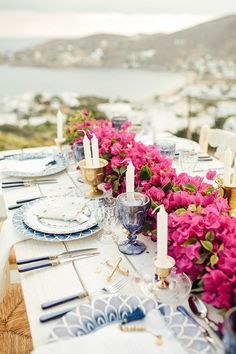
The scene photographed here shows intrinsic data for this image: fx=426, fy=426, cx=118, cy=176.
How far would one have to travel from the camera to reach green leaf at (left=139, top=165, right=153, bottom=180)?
1.34 m

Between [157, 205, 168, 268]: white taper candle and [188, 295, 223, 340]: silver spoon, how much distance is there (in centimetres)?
10

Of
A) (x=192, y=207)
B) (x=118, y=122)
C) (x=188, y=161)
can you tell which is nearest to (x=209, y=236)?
(x=192, y=207)

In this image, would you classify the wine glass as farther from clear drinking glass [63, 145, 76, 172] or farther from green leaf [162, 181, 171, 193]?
green leaf [162, 181, 171, 193]

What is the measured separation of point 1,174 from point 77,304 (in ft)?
3.22

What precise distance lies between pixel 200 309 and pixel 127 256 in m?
0.29

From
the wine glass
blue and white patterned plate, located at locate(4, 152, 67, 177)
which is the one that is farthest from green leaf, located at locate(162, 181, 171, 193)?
blue and white patterned plate, located at locate(4, 152, 67, 177)

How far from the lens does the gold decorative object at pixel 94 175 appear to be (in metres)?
1.52

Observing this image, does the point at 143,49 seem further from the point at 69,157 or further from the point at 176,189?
the point at 176,189

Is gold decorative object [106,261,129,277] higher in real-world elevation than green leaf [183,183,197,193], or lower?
lower

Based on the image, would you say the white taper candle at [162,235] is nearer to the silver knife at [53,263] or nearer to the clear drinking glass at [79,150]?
the silver knife at [53,263]

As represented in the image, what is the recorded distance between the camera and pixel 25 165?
73.8 inches

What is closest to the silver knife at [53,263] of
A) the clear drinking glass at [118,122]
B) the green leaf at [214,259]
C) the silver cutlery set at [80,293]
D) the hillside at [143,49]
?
the silver cutlery set at [80,293]

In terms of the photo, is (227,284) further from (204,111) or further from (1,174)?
(204,111)

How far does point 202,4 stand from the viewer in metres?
3.72
